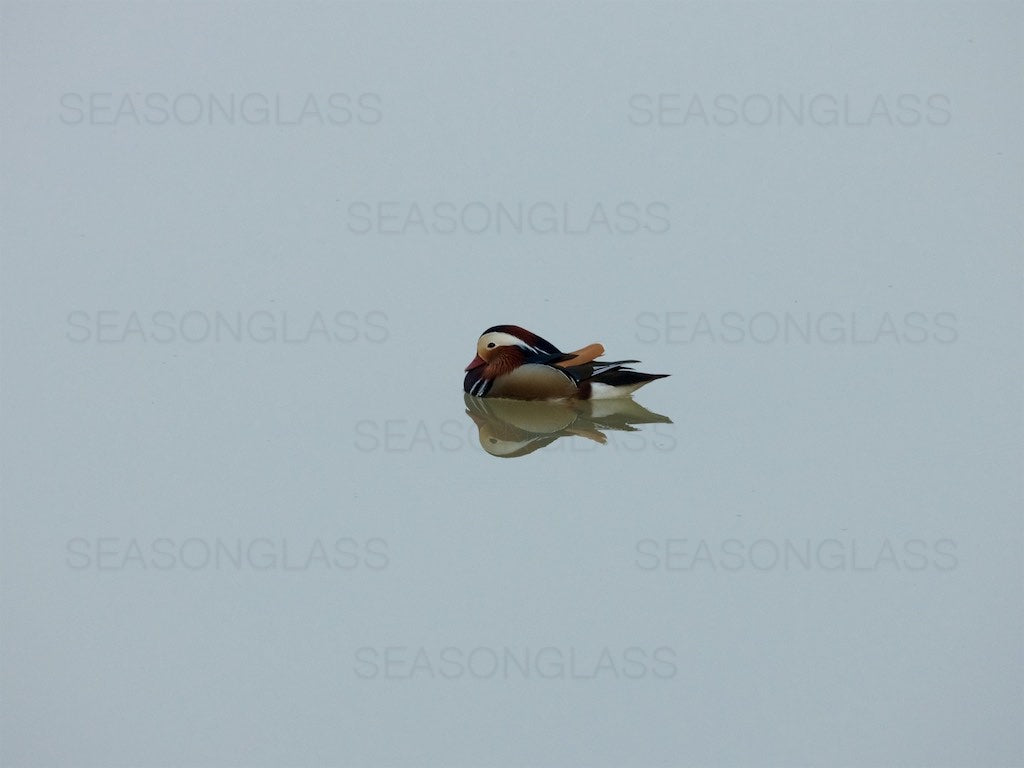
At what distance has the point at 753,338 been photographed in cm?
1023

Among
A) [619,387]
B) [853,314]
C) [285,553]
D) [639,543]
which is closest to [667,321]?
[619,387]

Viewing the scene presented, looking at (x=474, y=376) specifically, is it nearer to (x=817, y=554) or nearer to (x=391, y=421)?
(x=391, y=421)

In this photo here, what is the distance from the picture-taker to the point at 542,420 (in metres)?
9.88

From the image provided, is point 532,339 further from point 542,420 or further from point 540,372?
point 542,420

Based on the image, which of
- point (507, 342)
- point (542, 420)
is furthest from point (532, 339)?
point (542, 420)

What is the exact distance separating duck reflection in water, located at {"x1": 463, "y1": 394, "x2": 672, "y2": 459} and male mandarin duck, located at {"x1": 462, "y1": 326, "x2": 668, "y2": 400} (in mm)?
59

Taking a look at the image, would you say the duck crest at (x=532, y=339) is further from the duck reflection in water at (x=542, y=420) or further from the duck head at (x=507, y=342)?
the duck reflection in water at (x=542, y=420)

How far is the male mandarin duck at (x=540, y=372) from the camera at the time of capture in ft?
33.0

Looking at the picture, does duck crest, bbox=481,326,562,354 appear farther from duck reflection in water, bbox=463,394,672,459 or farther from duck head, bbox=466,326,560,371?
duck reflection in water, bbox=463,394,672,459

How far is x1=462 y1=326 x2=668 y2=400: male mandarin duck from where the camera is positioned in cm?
1005

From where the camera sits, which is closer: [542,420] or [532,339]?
[542,420]

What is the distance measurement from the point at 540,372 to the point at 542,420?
391 millimetres

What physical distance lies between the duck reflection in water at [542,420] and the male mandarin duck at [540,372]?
6 centimetres

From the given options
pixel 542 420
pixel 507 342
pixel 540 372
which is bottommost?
pixel 542 420
